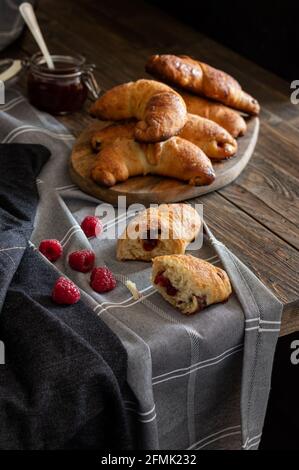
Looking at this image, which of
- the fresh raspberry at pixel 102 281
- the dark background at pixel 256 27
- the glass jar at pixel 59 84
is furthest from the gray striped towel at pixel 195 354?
the dark background at pixel 256 27

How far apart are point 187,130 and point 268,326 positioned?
1.58 ft

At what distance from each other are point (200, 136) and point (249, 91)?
0.46 metres

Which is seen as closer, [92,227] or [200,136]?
[92,227]

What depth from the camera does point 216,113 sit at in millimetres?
1805

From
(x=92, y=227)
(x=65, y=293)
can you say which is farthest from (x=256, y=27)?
(x=65, y=293)

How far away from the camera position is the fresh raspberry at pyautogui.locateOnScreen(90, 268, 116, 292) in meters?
1.41

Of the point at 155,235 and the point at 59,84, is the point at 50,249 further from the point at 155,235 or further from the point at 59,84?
the point at 59,84

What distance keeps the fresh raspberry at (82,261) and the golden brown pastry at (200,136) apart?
1.07 feet

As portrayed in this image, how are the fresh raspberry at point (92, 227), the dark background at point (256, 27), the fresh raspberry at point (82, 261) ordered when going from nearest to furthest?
the fresh raspberry at point (82, 261) → the fresh raspberry at point (92, 227) → the dark background at point (256, 27)

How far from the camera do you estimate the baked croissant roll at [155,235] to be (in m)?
1.45

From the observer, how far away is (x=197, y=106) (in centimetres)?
180

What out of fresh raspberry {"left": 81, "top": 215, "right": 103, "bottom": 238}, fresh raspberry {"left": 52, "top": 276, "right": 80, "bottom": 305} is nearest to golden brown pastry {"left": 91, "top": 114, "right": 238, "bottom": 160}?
fresh raspberry {"left": 81, "top": 215, "right": 103, "bottom": 238}

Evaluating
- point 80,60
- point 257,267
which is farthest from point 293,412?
point 80,60

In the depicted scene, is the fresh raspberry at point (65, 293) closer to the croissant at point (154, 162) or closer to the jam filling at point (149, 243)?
the jam filling at point (149, 243)
